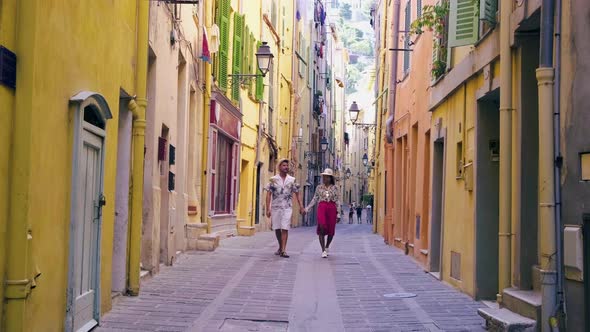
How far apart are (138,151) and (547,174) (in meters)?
4.29

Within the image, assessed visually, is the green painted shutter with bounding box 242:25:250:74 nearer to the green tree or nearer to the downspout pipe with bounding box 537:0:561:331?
the downspout pipe with bounding box 537:0:561:331

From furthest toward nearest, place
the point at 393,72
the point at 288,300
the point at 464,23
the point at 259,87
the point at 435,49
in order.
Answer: the point at 259,87 → the point at 393,72 → the point at 435,49 → the point at 464,23 → the point at 288,300

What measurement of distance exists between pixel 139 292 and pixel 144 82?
7.37 ft

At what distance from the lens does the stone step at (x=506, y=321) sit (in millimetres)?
6301

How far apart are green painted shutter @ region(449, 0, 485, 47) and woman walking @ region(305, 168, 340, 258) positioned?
4.81 metres

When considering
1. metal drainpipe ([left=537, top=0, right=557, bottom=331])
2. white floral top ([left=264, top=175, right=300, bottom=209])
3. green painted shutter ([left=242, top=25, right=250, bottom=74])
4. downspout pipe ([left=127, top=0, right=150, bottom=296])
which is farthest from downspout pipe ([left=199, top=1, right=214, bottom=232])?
metal drainpipe ([left=537, top=0, right=557, bottom=331])

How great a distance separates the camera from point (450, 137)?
11.2m

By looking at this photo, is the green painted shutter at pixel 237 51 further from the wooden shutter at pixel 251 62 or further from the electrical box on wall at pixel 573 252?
the electrical box on wall at pixel 573 252

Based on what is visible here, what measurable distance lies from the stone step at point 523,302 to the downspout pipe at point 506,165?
0.20 metres

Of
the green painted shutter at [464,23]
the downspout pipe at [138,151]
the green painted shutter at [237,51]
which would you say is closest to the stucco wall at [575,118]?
the green painted shutter at [464,23]

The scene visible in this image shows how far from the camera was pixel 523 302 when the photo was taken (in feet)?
22.3

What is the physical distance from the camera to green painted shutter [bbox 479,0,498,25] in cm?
867

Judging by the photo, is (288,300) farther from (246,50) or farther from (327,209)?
(246,50)

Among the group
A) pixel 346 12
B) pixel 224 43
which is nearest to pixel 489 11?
pixel 224 43
